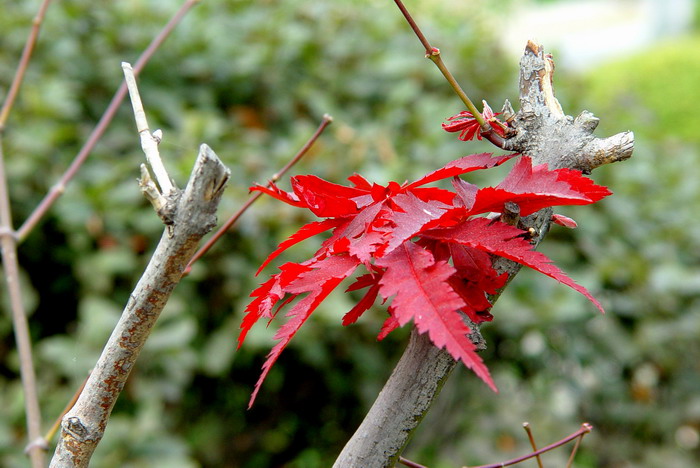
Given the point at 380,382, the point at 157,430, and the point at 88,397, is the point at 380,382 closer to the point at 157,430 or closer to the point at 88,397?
the point at 157,430

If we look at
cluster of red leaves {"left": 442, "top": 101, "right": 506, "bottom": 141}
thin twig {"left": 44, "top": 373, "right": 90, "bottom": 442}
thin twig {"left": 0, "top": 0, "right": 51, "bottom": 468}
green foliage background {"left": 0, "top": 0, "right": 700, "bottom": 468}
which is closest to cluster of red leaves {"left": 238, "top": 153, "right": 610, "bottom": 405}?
cluster of red leaves {"left": 442, "top": 101, "right": 506, "bottom": 141}

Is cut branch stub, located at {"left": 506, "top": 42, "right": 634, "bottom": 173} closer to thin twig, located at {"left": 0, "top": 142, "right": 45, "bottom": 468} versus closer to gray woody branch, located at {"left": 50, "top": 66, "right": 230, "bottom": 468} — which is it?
gray woody branch, located at {"left": 50, "top": 66, "right": 230, "bottom": 468}

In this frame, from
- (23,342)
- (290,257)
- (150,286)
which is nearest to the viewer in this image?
(150,286)

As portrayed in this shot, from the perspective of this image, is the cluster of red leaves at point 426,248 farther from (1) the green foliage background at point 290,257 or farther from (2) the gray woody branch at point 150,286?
(1) the green foliage background at point 290,257

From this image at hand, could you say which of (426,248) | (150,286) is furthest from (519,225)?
(150,286)

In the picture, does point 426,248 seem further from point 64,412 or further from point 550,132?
point 64,412

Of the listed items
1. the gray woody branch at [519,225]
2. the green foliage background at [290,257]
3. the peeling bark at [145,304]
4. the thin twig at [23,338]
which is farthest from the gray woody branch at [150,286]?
the green foliage background at [290,257]

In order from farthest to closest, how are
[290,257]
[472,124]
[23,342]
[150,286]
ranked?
[290,257] < [23,342] < [472,124] < [150,286]
